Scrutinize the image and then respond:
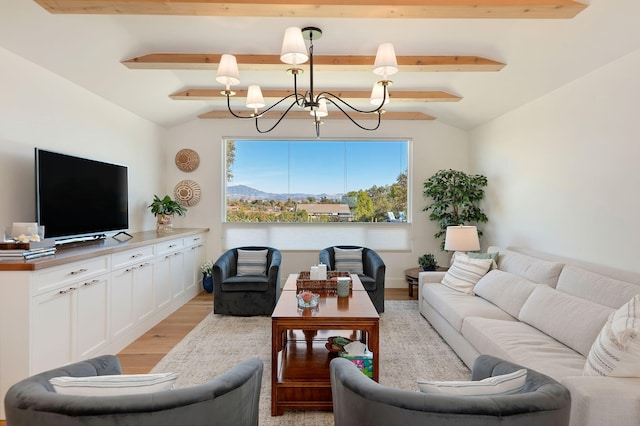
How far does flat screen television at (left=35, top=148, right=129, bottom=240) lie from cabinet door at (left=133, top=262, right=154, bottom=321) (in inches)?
21.8

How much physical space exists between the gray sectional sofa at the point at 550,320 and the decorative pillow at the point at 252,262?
2238 mm

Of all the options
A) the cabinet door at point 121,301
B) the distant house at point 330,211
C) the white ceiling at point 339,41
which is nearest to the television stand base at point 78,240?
the cabinet door at point 121,301

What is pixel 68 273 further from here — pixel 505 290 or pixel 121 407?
pixel 505 290

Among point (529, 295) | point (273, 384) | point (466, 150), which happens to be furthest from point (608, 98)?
point (273, 384)

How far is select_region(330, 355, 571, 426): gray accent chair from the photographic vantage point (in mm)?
1080

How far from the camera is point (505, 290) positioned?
3.18m

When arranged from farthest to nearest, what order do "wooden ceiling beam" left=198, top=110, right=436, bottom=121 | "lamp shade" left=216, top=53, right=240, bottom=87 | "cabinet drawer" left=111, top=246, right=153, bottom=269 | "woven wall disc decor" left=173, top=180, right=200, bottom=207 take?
"woven wall disc decor" left=173, top=180, right=200, bottom=207, "wooden ceiling beam" left=198, top=110, right=436, bottom=121, "cabinet drawer" left=111, top=246, right=153, bottom=269, "lamp shade" left=216, top=53, right=240, bottom=87

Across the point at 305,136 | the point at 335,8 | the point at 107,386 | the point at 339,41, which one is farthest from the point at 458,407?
the point at 305,136

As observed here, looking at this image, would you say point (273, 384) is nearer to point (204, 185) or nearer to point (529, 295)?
point (529, 295)

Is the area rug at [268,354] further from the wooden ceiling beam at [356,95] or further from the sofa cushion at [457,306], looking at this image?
the wooden ceiling beam at [356,95]

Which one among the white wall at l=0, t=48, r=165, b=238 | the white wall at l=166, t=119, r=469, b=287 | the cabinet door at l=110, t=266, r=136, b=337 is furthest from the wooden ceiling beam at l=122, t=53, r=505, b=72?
the white wall at l=166, t=119, r=469, b=287

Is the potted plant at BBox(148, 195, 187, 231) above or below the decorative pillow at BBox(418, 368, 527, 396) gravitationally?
above

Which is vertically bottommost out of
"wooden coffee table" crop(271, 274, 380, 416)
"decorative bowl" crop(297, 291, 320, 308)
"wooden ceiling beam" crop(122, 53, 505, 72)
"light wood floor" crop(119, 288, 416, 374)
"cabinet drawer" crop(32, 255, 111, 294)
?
"light wood floor" crop(119, 288, 416, 374)

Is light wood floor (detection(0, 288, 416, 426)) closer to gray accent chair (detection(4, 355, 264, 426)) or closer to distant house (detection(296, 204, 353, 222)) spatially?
distant house (detection(296, 204, 353, 222))
